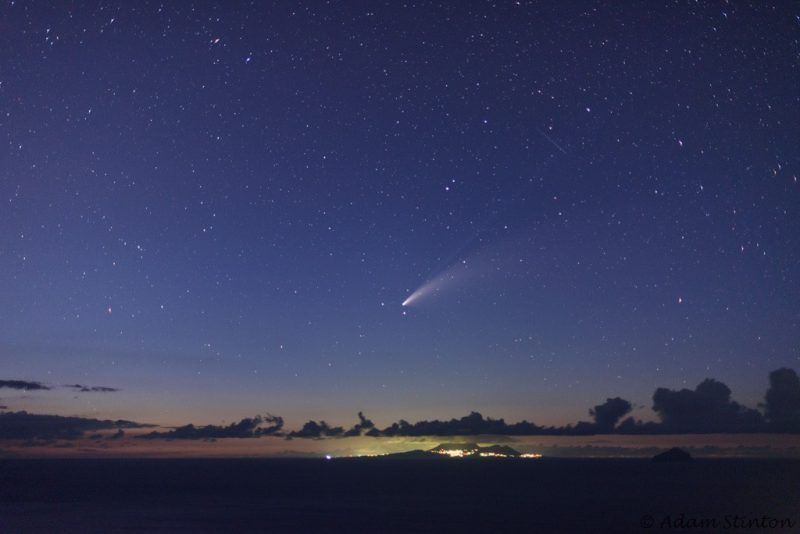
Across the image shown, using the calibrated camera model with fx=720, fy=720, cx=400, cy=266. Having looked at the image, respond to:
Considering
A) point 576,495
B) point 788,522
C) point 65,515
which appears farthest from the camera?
point 576,495

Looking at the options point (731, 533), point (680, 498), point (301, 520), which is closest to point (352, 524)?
point (301, 520)

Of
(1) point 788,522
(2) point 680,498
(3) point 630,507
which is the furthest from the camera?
(2) point 680,498

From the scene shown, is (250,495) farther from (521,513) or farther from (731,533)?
(731,533)

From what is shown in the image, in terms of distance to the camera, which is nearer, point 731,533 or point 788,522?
point 731,533

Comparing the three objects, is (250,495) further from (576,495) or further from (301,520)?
(576,495)

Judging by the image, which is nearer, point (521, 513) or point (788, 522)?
point (788, 522)

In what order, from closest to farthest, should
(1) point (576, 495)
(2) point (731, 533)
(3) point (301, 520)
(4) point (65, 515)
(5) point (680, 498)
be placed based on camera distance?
(2) point (731, 533)
(3) point (301, 520)
(4) point (65, 515)
(5) point (680, 498)
(1) point (576, 495)

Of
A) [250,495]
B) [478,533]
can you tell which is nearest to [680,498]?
[478,533]

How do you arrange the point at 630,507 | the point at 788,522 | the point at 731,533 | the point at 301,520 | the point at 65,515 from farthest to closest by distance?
the point at 630,507 < the point at 65,515 < the point at 301,520 < the point at 788,522 < the point at 731,533

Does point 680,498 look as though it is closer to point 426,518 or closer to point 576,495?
point 576,495
